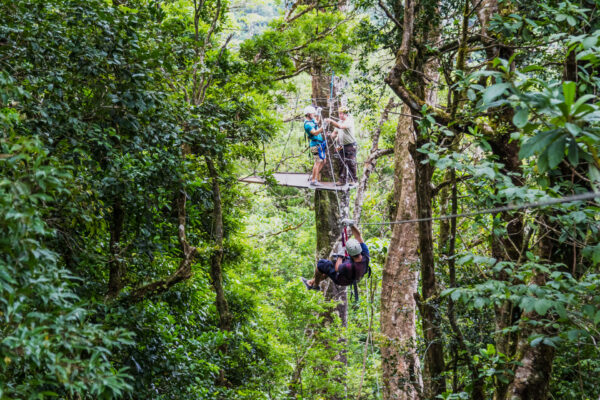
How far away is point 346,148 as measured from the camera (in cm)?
804

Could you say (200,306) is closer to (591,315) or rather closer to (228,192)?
(228,192)

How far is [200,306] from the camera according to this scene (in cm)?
570

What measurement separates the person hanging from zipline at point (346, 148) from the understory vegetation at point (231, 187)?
111 cm

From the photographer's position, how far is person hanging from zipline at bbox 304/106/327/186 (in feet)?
24.2

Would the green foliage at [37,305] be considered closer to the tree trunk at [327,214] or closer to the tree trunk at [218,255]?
the tree trunk at [218,255]

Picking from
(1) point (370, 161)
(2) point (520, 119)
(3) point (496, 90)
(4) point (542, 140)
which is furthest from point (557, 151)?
(1) point (370, 161)

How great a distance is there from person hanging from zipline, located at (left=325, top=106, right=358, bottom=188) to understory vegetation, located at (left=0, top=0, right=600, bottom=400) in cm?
111

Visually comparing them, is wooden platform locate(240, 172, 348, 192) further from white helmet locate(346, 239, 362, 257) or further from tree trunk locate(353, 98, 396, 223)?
white helmet locate(346, 239, 362, 257)

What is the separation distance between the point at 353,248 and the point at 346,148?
3.21 meters

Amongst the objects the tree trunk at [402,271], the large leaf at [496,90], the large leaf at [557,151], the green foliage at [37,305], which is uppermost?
the large leaf at [496,90]

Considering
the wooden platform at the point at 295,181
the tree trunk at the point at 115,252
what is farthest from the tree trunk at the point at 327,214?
the tree trunk at the point at 115,252

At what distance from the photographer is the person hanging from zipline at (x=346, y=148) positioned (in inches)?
300

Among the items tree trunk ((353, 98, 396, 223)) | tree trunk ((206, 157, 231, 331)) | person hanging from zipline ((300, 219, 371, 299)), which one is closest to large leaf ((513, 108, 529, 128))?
person hanging from zipline ((300, 219, 371, 299))

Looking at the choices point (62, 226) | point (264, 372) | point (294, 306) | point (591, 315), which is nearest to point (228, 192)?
point (294, 306)
